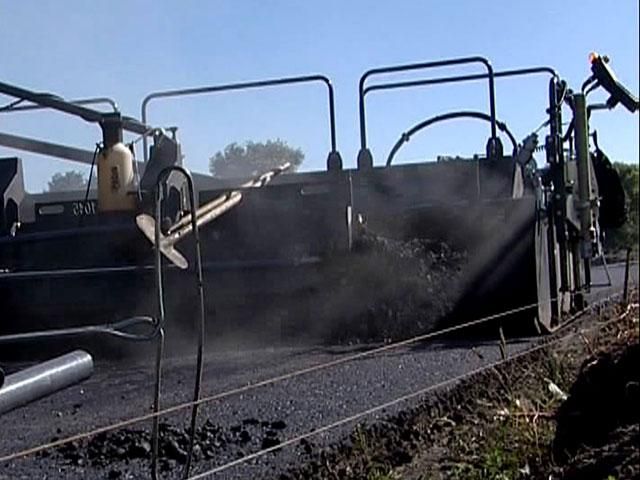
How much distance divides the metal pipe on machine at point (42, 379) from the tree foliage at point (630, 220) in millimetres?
16821

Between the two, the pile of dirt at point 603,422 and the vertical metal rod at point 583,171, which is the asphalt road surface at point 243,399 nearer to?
the pile of dirt at point 603,422

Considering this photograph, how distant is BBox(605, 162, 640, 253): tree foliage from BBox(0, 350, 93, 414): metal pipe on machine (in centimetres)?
1682

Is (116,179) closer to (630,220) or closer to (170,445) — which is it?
(170,445)

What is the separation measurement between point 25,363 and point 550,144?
4423 millimetres

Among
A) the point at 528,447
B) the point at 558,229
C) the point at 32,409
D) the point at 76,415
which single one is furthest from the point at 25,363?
the point at 558,229

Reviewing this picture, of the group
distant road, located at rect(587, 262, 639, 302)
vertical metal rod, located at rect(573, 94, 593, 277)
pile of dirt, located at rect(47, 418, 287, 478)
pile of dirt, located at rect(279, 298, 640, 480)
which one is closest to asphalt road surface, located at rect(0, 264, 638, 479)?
pile of dirt, located at rect(47, 418, 287, 478)

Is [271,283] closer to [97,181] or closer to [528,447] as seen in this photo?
[97,181]

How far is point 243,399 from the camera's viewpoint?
17.2 ft

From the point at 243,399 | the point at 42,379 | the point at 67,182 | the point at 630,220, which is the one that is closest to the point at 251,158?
the point at 67,182

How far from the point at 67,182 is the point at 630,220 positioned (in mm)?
15853

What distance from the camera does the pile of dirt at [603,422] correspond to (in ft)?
11.0

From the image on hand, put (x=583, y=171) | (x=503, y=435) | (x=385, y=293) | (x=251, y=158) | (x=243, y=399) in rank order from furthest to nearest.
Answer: (x=251, y=158) → (x=583, y=171) → (x=385, y=293) → (x=243, y=399) → (x=503, y=435)

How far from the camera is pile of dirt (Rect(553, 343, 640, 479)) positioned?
336 centimetres

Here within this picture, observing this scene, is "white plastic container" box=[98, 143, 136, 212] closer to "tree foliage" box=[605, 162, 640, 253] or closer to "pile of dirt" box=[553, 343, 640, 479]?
"pile of dirt" box=[553, 343, 640, 479]
